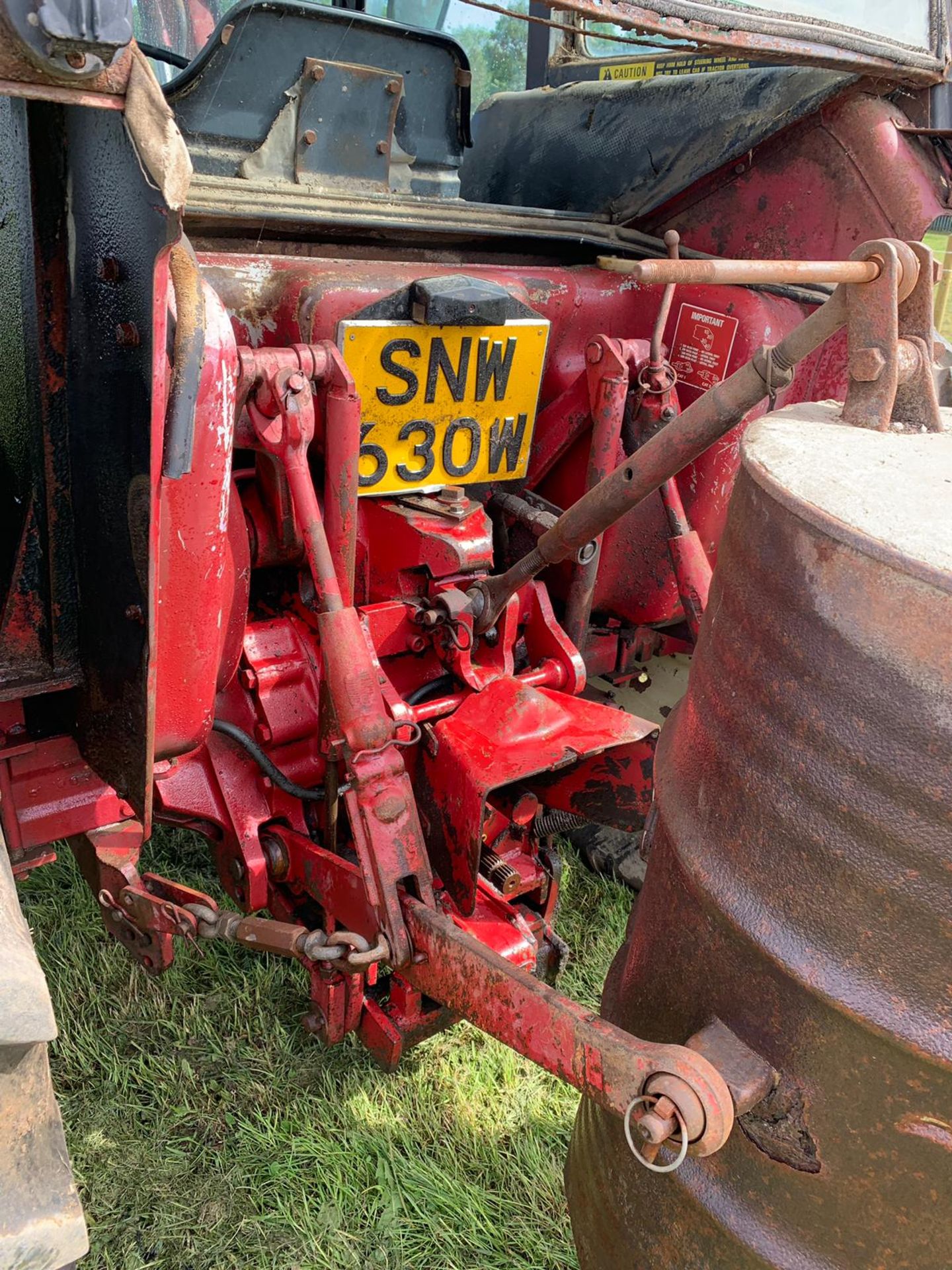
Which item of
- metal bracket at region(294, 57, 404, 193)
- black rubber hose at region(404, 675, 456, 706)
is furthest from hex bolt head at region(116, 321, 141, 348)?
metal bracket at region(294, 57, 404, 193)

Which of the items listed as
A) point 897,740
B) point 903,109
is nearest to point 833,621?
point 897,740

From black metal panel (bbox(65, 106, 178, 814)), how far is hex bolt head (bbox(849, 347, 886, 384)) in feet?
2.69

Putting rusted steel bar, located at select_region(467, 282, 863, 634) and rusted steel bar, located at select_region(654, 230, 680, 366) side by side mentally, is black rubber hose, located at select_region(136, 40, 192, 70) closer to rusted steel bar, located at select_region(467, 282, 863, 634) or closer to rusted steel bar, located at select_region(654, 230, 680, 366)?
rusted steel bar, located at select_region(654, 230, 680, 366)

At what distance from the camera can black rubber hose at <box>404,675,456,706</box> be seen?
86.7 inches

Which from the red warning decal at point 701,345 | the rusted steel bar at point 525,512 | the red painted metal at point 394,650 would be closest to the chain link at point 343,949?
the red painted metal at point 394,650

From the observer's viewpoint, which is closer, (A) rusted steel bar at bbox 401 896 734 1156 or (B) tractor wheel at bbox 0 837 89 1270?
(B) tractor wheel at bbox 0 837 89 1270

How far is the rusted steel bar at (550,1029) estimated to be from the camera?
3.69ft

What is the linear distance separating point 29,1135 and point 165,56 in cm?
256

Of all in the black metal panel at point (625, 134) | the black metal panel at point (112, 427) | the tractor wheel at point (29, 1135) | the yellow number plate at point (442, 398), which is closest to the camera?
the tractor wheel at point (29, 1135)

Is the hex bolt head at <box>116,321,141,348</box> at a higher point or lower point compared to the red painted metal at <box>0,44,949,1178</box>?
higher

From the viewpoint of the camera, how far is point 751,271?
132cm

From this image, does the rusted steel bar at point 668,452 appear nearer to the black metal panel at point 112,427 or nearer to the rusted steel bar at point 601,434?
the rusted steel bar at point 601,434

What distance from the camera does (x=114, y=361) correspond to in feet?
3.99

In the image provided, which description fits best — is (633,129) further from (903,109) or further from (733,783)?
(733,783)
